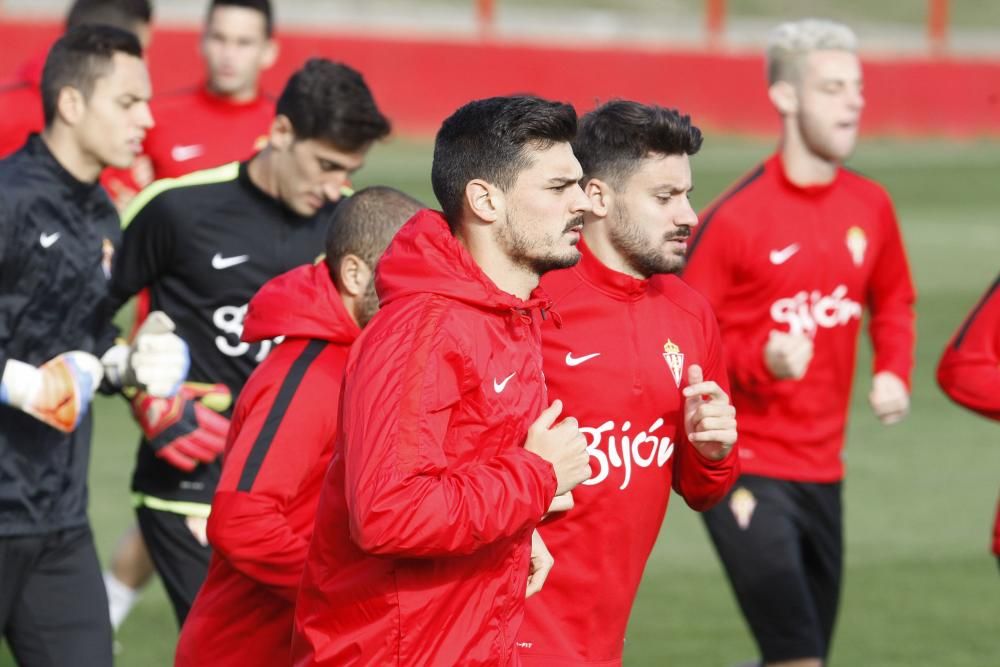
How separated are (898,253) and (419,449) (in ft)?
11.7

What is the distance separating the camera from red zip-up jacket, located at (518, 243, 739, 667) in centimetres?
441

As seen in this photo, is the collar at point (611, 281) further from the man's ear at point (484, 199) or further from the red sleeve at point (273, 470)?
the man's ear at point (484, 199)

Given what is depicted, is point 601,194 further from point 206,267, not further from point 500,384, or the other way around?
point 206,267

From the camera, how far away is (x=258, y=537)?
4.15 metres

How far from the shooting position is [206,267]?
5988 mm

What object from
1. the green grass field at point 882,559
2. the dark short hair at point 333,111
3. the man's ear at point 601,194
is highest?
the man's ear at point 601,194

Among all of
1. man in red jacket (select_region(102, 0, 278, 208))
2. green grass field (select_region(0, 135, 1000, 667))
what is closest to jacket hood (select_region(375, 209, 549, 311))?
green grass field (select_region(0, 135, 1000, 667))

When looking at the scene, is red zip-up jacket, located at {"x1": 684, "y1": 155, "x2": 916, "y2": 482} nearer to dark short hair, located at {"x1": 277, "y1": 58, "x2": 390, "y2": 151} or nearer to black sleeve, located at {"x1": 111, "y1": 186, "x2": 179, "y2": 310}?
dark short hair, located at {"x1": 277, "y1": 58, "x2": 390, "y2": 151}

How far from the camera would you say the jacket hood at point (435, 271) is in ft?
11.5

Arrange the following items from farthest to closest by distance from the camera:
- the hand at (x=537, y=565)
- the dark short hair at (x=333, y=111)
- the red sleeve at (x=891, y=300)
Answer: the red sleeve at (x=891, y=300) → the dark short hair at (x=333, y=111) → the hand at (x=537, y=565)

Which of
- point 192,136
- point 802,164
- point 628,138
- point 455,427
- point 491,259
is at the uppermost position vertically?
point 491,259

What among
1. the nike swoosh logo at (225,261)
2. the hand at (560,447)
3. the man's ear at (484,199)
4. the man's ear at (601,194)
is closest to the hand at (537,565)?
the hand at (560,447)

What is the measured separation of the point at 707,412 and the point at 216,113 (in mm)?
4974

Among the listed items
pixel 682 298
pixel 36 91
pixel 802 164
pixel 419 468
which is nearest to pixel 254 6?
pixel 36 91
